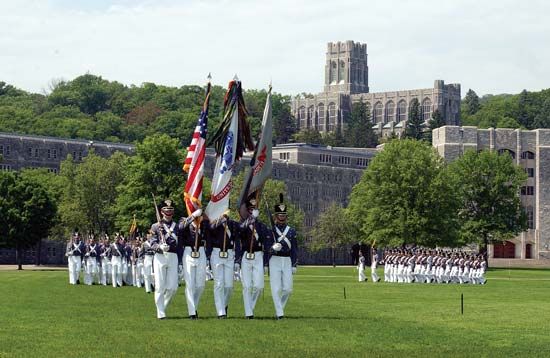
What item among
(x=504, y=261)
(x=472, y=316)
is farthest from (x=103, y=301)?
(x=504, y=261)

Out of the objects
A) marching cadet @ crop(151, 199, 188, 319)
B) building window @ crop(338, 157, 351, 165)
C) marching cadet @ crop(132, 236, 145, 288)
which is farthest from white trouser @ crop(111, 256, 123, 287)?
building window @ crop(338, 157, 351, 165)

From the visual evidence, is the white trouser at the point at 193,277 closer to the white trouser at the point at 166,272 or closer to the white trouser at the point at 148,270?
the white trouser at the point at 166,272

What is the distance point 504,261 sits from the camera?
14962 centimetres

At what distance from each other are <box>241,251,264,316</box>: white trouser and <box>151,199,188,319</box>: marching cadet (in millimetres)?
1663

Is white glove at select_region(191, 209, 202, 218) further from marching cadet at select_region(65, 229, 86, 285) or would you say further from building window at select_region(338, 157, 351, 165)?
building window at select_region(338, 157, 351, 165)

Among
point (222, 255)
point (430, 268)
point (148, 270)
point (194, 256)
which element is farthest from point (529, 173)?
point (194, 256)

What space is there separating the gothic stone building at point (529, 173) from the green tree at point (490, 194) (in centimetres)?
2505

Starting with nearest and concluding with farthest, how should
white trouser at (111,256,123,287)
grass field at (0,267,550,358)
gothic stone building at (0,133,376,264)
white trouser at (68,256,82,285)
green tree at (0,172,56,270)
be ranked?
grass field at (0,267,550,358) < white trouser at (111,256,123,287) < white trouser at (68,256,82,285) < green tree at (0,172,56,270) < gothic stone building at (0,133,376,264)

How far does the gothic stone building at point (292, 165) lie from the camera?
13362cm

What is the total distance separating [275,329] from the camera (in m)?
27.2

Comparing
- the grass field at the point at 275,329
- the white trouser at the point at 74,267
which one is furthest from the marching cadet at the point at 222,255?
the white trouser at the point at 74,267

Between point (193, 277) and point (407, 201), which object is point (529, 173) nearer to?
point (407, 201)

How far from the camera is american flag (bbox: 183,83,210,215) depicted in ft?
104

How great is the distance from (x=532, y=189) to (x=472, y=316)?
126m
